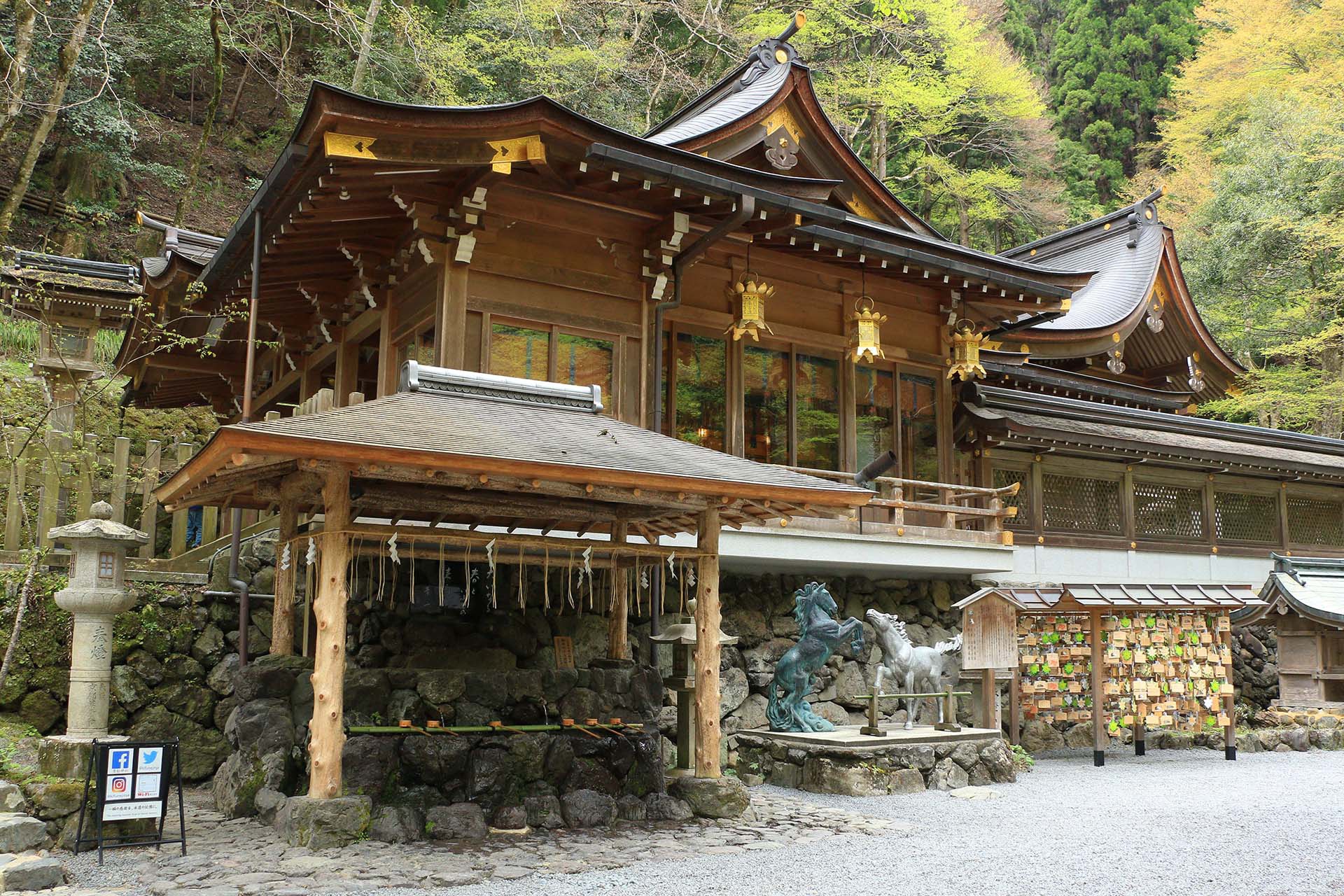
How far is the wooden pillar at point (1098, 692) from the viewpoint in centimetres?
1310

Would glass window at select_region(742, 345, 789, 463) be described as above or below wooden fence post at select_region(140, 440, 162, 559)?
above

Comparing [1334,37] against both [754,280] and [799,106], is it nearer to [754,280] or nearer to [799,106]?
[799,106]

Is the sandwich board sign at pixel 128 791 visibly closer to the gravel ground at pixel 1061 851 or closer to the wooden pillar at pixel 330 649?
the wooden pillar at pixel 330 649

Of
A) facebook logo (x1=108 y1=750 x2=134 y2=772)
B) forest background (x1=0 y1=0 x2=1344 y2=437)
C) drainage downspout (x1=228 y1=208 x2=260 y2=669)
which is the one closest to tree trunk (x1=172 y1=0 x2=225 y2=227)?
forest background (x1=0 y1=0 x2=1344 y2=437)

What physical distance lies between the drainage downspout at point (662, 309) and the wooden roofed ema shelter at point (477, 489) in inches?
29.2

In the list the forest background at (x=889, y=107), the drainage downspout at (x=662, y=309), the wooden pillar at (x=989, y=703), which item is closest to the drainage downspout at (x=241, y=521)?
the drainage downspout at (x=662, y=309)

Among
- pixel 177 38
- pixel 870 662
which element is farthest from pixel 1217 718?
pixel 177 38

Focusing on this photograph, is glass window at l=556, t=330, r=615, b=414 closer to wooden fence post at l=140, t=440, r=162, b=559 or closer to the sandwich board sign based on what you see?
wooden fence post at l=140, t=440, r=162, b=559

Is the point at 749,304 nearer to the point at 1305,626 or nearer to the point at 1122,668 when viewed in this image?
the point at 1122,668

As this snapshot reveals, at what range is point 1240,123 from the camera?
32.4 meters

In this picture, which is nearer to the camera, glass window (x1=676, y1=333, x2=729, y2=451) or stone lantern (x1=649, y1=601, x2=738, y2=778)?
stone lantern (x1=649, y1=601, x2=738, y2=778)

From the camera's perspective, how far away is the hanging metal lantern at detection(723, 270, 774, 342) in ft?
41.8

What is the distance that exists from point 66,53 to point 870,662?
13.8m

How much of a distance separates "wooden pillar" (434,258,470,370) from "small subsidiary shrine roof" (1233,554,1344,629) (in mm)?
12541
